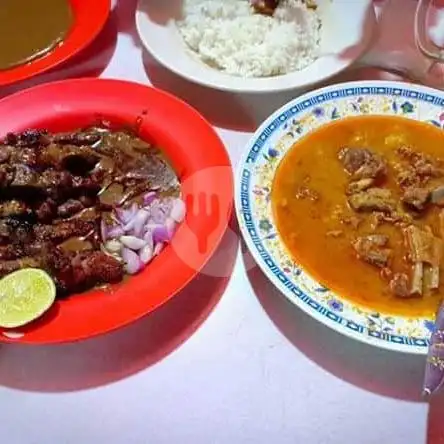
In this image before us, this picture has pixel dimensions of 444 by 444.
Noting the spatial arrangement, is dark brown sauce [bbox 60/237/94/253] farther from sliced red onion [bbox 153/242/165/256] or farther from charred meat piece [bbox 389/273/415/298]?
charred meat piece [bbox 389/273/415/298]

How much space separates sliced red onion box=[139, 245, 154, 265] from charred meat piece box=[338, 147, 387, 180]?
1.20 feet

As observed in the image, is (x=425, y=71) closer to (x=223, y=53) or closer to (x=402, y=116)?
(x=402, y=116)

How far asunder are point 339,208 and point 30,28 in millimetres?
864

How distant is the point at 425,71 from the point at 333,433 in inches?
31.4

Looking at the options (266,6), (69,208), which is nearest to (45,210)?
(69,208)

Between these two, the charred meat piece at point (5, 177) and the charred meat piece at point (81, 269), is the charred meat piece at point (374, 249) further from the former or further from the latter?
the charred meat piece at point (5, 177)

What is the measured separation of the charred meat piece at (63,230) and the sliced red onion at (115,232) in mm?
30

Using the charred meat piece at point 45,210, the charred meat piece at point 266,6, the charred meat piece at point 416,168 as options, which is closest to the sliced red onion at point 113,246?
the charred meat piece at point 45,210

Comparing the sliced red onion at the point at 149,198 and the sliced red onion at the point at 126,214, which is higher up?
the sliced red onion at the point at 149,198

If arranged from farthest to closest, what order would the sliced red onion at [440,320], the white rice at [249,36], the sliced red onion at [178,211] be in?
the white rice at [249,36] < the sliced red onion at [178,211] < the sliced red onion at [440,320]

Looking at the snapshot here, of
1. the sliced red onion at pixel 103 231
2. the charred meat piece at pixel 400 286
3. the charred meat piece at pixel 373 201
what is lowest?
the sliced red onion at pixel 103 231

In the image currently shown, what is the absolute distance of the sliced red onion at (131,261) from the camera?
3.91 feet

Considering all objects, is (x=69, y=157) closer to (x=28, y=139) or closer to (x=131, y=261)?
(x=28, y=139)

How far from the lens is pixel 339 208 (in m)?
1.24
